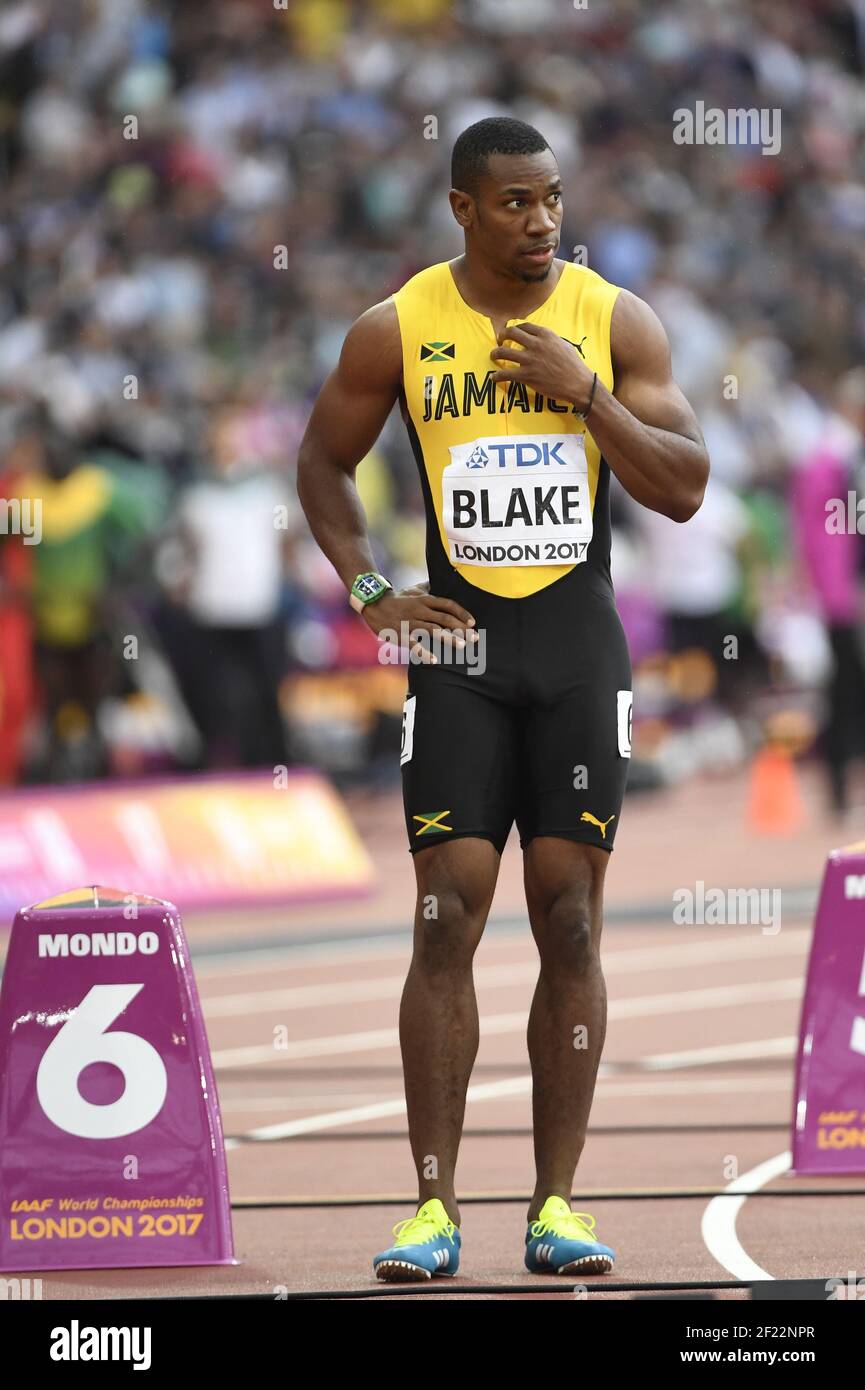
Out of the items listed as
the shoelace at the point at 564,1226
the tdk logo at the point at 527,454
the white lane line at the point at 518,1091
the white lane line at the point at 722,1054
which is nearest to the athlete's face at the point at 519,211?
the tdk logo at the point at 527,454

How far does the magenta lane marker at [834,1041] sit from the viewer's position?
7.21m

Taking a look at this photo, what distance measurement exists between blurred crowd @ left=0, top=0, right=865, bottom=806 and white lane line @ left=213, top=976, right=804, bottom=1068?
6.11 metres

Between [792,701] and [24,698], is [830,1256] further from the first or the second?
[792,701]

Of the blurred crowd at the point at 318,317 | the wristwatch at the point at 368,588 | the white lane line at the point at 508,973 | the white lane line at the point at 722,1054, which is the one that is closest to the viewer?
the wristwatch at the point at 368,588

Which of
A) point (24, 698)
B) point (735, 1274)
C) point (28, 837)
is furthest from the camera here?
point (24, 698)

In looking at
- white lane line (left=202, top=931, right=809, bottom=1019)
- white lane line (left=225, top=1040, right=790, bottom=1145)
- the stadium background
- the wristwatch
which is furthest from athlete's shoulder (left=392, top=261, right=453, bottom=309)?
white lane line (left=202, top=931, right=809, bottom=1019)

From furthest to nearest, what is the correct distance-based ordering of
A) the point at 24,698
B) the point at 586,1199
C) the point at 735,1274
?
the point at 24,698
the point at 586,1199
the point at 735,1274

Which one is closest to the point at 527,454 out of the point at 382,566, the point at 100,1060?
the point at 100,1060

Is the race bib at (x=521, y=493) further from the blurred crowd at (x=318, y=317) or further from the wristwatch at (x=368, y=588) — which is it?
the blurred crowd at (x=318, y=317)

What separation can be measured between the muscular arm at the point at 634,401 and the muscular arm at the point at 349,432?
0.30 metres

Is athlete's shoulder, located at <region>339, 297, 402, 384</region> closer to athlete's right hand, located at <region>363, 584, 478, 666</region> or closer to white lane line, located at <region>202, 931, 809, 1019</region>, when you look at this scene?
athlete's right hand, located at <region>363, 584, 478, 666</region>

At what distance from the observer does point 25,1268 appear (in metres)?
6.20
